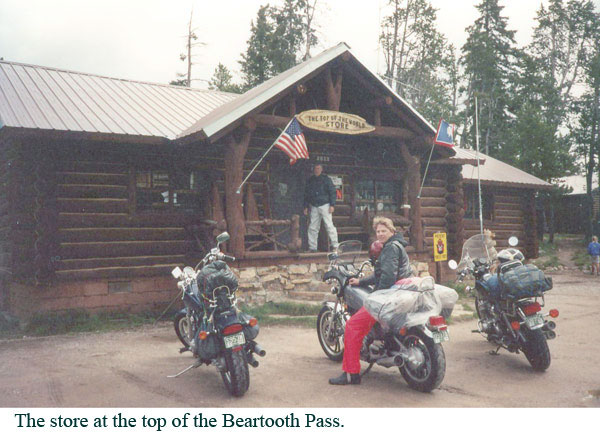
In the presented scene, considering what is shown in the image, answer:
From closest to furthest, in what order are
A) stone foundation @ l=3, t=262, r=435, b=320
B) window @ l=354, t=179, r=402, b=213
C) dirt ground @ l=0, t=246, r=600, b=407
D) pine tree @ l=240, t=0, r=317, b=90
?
1. dirt ground @ l=0, t=246, r=600, b=407
2. stone foundation @ l=3, t=262, r=435, b=320
3. window @ l=354, t=179, r=402, b=213
4. pine tree @ l=240, t=0, r=317, b=90

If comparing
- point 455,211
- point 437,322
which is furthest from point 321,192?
point 455,211

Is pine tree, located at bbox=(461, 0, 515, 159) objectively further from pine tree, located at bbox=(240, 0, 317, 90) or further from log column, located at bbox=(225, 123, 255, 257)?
Result: log column, located at bbox=(225, 123, 255, 257)

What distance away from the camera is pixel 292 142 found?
9.94 m

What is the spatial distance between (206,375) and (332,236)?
19.4 feet

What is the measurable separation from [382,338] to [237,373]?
5.12 feet

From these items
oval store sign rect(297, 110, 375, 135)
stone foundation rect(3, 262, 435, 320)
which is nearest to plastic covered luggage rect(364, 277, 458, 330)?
stone foundation rect(3, 262, 435, 320)

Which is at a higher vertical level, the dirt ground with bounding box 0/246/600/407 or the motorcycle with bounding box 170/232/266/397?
the motorcycle with bounding box 170/232/266/397

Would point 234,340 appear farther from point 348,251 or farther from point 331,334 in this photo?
point 348,251

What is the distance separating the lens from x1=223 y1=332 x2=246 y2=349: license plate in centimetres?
492

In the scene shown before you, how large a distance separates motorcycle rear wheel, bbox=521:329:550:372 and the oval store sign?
6.08m

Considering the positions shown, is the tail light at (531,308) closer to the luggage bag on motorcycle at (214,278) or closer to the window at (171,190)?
the luggage bag on motorcycle at (214,278)

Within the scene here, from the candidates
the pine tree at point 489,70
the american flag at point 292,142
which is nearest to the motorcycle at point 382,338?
the american flag at point 292,142

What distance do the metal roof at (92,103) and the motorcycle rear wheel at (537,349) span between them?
23.9 ft

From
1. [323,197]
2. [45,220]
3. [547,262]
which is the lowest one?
[547,262]
